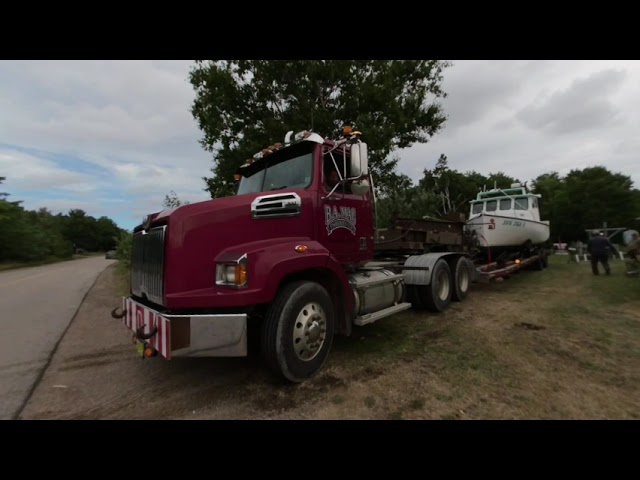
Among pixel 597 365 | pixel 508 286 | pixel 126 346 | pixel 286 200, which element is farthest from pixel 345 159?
pixel 508 286

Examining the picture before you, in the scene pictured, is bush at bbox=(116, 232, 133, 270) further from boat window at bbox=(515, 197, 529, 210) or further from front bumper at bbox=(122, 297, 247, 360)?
boat window at bbox=(515, 197, 529, 210)

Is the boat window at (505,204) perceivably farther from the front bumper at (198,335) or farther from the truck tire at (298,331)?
the front bumper at (198,335)

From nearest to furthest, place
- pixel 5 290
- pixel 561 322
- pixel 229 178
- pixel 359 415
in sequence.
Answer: pixel 359 415 < pixel 561 322 < pixel 5 290 < pixel 229 178

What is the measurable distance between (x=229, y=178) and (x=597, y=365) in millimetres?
11411

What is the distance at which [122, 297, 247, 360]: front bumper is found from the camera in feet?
9.04

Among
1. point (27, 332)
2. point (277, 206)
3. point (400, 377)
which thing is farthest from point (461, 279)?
point (27, 332)

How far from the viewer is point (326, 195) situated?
3.96m

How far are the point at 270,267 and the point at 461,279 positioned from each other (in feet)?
17.3

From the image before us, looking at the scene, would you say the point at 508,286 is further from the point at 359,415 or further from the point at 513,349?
the point at 359,415

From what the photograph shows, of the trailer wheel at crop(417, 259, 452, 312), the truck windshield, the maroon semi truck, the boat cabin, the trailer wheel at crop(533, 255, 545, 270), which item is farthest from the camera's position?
the trailer wheel at crop(533, 255, 545, 270)

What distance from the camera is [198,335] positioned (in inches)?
110

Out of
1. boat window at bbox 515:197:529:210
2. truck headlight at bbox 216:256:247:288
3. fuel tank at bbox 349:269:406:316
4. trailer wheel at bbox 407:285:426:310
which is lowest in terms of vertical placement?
trailer wheel at bbox 407:285:426:310

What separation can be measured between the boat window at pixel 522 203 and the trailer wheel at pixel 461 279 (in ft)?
18.4

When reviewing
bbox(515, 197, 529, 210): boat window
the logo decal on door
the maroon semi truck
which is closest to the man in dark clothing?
bbox(515, 197, 529, 210): boat window
